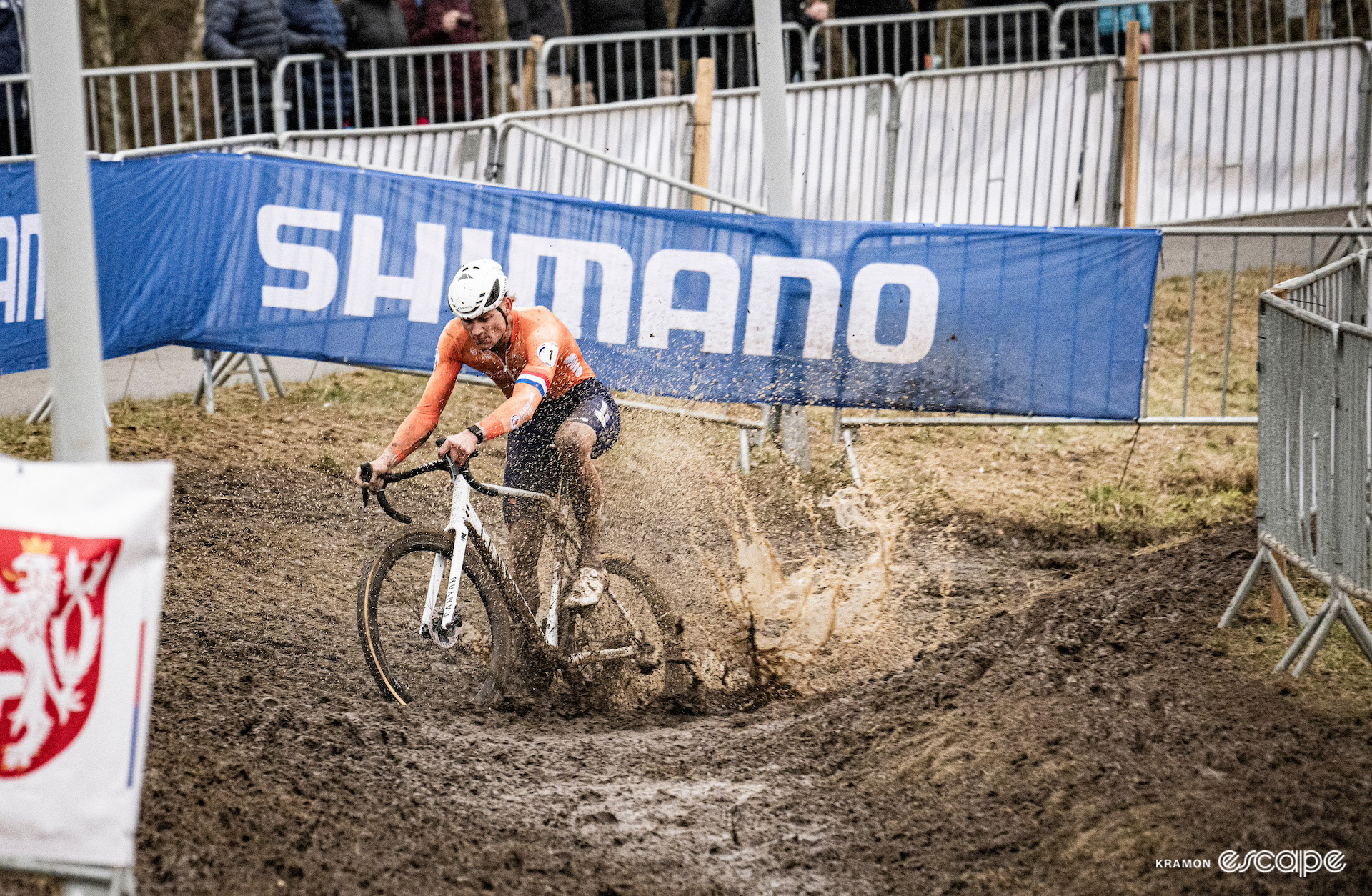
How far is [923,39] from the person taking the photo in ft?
44.0

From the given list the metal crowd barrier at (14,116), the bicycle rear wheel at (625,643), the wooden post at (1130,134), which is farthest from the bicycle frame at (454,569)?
the wooden post at (1130,134)

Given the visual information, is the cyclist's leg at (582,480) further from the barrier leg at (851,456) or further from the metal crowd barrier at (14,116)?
the metal crowd barrier at (14,116)

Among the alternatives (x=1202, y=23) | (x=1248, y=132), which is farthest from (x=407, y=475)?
(x=1202, y=23)

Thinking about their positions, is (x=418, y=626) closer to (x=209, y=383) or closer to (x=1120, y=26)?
(x=209, y=383)

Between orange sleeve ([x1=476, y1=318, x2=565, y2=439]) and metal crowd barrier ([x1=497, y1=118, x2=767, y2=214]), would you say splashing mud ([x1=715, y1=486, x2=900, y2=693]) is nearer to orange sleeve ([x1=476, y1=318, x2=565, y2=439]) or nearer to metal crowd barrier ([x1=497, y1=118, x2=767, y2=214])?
orange sleeve ([x1=476, y1=318, x2=565, y2=439])

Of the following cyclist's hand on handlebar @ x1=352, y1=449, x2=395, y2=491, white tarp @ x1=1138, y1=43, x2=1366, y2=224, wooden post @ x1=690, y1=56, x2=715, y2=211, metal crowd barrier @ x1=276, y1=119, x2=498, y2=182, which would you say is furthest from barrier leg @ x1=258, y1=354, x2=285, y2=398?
white tarp @ x1=1138, y1=43, x2=1366, y2=224

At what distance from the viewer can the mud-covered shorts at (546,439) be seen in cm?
647

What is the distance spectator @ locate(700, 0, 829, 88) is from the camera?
1280 cm

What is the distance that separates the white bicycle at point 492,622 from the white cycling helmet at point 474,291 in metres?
0.70

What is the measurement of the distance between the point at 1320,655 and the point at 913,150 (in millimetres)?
7624

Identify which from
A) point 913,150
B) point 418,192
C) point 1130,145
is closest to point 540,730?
point 418,192

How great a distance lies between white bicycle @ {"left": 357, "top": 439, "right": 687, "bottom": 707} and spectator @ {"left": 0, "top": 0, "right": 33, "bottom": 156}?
5.76 meters

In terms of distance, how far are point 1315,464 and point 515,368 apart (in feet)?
11.9

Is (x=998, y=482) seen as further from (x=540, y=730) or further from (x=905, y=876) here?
(x=905, y=876)
